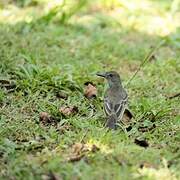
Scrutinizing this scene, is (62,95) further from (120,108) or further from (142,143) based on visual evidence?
(142,143)

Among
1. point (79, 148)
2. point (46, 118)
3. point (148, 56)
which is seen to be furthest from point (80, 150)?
point (148, 56)

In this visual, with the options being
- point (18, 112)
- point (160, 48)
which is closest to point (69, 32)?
point (160, 48)

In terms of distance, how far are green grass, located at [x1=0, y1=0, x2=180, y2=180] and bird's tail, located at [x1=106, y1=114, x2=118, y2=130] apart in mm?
89

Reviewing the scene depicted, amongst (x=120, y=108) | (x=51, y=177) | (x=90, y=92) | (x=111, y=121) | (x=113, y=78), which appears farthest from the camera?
(x=90, y=92)

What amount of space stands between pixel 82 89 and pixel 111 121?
1.12m

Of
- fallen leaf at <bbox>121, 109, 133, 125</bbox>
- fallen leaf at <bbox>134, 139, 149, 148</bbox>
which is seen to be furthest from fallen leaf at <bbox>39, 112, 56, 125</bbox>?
fallen leaf at <bbox>134, 139, 149, 148</bbox>

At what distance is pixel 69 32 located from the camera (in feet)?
32.7

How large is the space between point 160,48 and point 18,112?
11.8 feet

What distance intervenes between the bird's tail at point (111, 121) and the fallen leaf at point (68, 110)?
0.46 metres

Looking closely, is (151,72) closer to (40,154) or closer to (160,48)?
(160,48)

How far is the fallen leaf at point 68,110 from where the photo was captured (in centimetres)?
672

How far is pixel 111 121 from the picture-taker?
6484 mm

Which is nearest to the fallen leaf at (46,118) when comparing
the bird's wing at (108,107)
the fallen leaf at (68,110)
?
the fallen leaf at (68,110)

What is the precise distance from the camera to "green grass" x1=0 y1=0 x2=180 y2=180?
5.45 m
